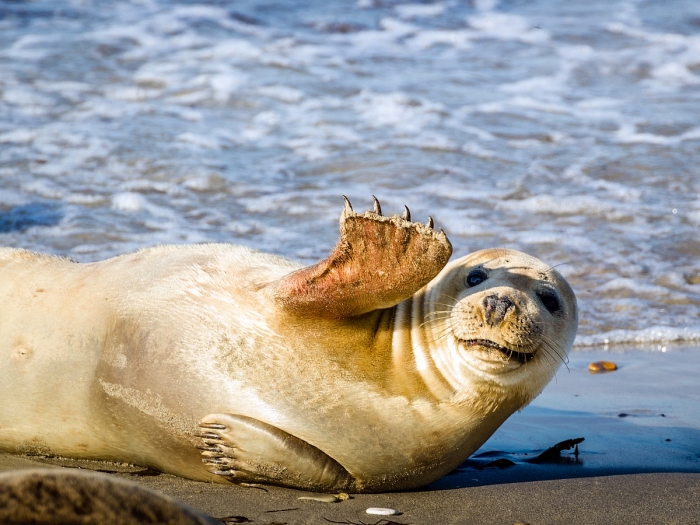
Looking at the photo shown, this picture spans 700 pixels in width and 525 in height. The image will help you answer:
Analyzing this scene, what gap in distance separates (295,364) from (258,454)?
1.13 ft

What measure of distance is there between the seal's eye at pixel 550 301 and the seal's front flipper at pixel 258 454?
103cm

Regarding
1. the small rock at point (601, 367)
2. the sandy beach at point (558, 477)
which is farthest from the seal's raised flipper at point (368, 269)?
the small rock at point (601, 367)

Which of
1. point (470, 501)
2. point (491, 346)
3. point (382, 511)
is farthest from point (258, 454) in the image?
point (491, 346)

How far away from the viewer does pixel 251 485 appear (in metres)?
3.56

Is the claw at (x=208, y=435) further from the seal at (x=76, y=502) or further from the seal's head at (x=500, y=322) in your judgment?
the seal at (x=76, y=502)

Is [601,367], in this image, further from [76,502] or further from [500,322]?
[76,502]

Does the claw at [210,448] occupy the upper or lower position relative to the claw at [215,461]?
upper

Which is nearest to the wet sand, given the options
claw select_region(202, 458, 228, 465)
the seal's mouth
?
claw select_region(202, 458, 228, 465)

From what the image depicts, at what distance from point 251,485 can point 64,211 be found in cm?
519

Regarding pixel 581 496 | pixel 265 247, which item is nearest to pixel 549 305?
pixel 581 496

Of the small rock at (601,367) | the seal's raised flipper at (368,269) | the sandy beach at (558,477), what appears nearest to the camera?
the seal's raised flipper at (368,269)

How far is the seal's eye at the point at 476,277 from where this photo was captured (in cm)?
384

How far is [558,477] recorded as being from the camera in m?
3.91

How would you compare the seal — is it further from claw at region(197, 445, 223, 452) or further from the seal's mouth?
the seal's mouth
